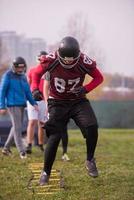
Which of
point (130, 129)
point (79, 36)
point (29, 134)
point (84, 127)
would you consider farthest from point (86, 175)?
point (79, 36)

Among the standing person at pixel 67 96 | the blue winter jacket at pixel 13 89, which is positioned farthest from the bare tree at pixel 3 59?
the standing person at pixel 67 96

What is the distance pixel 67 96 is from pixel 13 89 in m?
2.79

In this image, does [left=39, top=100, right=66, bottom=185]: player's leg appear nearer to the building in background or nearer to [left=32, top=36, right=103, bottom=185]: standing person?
[left=32, top=36, right=103, bottom=185]: standing person

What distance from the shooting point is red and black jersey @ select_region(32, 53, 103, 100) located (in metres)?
6.40

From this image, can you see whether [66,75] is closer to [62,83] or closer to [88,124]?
[62,83]

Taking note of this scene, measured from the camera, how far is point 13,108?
361 inches

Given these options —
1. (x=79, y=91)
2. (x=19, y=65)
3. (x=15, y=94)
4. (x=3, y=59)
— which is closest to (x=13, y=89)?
(x=15, y=94)

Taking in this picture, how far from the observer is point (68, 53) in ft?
20.4

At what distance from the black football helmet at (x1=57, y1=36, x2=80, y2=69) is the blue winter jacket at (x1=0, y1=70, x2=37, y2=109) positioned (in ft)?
9.65

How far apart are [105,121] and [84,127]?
17545 mm

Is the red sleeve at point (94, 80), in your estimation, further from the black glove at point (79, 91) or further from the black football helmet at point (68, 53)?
the black football helmet at point (68, 53)

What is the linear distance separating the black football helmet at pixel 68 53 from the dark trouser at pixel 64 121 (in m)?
0.57

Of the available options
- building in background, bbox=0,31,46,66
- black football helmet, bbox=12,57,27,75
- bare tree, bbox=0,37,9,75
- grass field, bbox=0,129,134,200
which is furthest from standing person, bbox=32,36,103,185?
building in background, bbox=0,31,46,66

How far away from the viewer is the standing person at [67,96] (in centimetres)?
638
